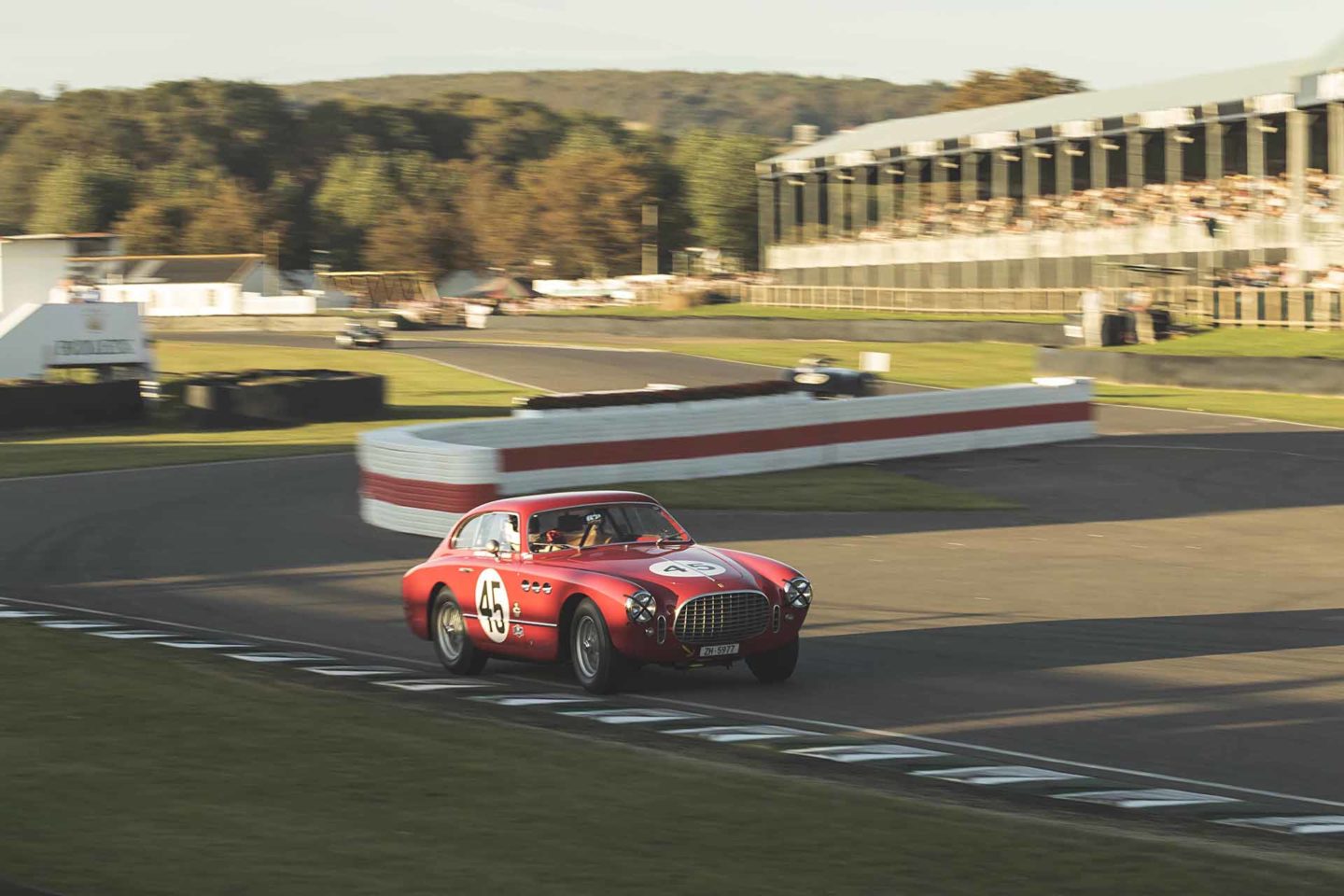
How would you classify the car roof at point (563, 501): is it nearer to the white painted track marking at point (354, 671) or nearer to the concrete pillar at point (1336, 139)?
the white painted track marking at point (354, 671)

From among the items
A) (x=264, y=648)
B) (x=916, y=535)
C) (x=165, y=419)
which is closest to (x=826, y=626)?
(x=264, y=648)

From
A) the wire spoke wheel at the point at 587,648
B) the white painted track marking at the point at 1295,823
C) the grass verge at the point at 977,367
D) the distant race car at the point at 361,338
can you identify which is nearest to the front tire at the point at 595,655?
the wire spoke wheel at the point at 587,648

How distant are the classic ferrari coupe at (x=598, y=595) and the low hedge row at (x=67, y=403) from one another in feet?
90.9

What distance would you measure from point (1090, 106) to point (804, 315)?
14.0 meters

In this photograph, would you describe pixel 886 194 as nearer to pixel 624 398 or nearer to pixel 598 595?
pixel 624 398

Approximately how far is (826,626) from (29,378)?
107 ft

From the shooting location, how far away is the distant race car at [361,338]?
65.4m

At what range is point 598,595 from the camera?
11.3m

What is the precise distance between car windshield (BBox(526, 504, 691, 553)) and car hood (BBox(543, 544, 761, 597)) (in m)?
0.11

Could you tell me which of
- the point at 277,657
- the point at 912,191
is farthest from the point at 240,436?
the point at 912,191

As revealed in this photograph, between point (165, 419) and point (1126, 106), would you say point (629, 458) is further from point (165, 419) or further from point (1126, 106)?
point (1126, 106)

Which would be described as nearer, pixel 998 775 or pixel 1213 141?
pixel 998 775

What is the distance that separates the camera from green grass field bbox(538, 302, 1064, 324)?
60.2m

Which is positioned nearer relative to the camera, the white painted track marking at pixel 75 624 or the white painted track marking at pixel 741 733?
the white painted track marking at pixel 741 733
